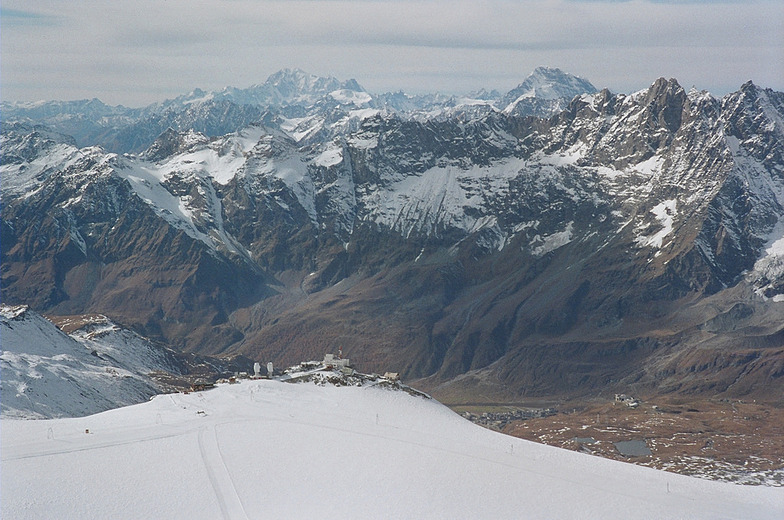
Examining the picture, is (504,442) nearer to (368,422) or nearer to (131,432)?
(368,422)

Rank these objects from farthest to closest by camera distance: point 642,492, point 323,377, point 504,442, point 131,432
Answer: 1. point 323,377
2. point 504,442
3. point 131,432
4. point 642,492

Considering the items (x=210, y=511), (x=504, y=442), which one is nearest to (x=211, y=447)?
(x=210, y=511)

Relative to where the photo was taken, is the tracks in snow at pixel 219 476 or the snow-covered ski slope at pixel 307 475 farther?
the snow-covered ski slope at pixel 307 475

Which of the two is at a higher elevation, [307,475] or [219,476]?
[219,476]

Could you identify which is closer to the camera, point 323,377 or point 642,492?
point 642,492

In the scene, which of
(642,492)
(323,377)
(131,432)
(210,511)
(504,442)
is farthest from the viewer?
(323,377)

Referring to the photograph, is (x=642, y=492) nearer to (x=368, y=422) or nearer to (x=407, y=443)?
(x=407, y=443)

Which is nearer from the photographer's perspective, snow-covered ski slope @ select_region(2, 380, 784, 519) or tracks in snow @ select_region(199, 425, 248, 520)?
tracks in snow @ select_region(199, 425, 248, 520)

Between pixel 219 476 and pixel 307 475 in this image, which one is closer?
pixel 219 476
